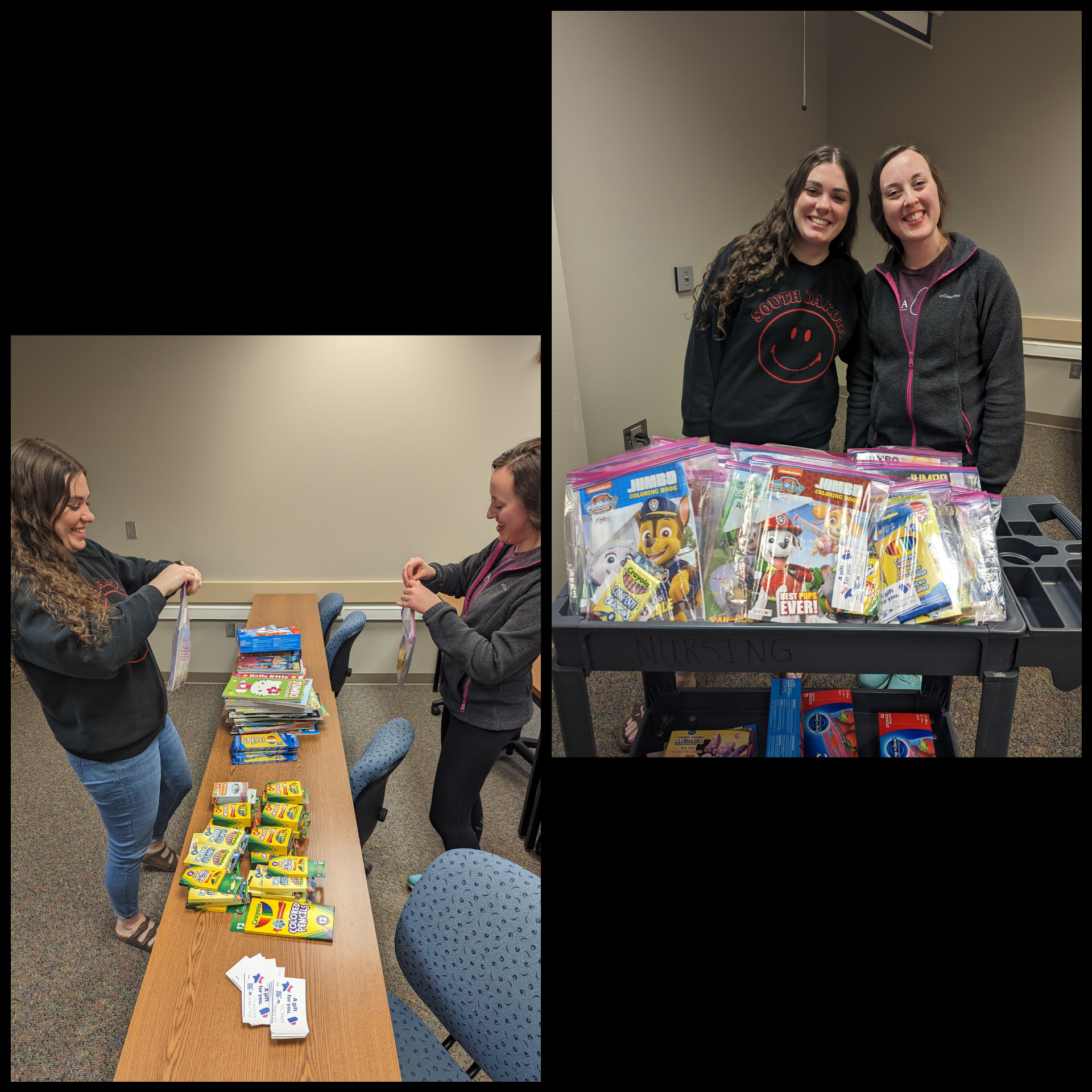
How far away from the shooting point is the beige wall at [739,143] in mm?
2596

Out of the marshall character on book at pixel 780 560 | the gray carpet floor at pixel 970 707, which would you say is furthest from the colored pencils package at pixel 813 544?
the gray carpet floor at pixel 970 707

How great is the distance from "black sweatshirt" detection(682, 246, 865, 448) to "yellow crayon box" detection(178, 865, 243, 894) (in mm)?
1560

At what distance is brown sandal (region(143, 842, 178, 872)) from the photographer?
6.80 ft

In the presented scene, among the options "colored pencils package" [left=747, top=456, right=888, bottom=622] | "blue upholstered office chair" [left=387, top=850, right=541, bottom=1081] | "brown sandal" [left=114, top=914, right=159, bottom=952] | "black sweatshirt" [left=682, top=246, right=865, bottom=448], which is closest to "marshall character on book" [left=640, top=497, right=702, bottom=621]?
"colored pencils package" [left=747, top=456, right=888, bottom=622]

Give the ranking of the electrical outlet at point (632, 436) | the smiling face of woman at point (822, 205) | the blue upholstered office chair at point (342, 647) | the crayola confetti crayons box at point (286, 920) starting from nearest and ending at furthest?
the crayola confetti crayons box at point (286, 920) → the smiling face of woman at point (822, 205) → the blue upholstered office chair at point (342, 647) → the electrical outlet at point (632, 436)

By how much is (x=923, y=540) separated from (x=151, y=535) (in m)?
1.48

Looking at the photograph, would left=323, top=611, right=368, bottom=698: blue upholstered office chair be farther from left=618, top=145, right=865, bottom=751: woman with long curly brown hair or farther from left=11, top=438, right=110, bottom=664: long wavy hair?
left=618, top=145, right=865, bottom=751: woman with long curly brown hair

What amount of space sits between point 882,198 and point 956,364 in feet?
1.33

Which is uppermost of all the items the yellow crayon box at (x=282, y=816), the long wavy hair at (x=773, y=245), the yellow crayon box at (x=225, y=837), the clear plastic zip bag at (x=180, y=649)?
the long wavy hair at (x=773, y=245)

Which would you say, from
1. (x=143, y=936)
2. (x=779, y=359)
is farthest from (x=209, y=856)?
(x=779, y=359)

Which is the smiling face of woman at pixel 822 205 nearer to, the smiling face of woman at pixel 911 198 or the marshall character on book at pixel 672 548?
the smiling face of woman at pixel 911 198

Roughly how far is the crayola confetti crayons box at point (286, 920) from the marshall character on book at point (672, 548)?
3.37ft

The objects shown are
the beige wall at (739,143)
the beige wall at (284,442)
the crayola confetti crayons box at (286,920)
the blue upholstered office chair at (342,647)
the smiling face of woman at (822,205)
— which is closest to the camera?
the beige wall at (284,442)

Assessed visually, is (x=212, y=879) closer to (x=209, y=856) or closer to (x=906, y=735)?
(x=209, y=856)
